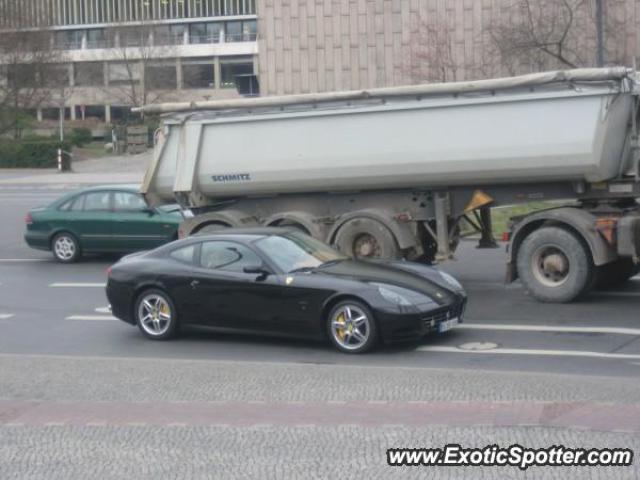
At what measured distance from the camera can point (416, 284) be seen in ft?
38.9

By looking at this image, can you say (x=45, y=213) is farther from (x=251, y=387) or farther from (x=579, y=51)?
(x=579, y=51)

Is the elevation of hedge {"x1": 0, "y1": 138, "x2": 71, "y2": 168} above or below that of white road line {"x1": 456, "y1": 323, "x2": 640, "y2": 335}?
above

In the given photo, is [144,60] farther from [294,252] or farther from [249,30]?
[294,252]

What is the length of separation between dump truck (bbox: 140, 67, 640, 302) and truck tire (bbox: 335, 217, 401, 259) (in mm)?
21

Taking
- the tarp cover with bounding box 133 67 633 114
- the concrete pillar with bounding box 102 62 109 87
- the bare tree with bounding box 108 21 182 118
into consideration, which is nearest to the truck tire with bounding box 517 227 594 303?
the tarp cover with bounding box 133 67 633 114

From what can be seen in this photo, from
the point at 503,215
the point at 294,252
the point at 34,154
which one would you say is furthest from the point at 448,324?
the point at 34,154

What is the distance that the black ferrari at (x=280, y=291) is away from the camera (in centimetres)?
1155

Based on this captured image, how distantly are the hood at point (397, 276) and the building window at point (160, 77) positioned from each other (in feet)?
209

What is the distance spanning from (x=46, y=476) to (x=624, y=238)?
29.6ft

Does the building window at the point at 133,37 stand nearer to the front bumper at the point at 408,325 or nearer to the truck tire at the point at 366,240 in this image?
the truck tire at the point at 366,240

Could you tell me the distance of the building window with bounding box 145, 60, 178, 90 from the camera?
74.4 m

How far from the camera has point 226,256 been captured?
41.7 ft

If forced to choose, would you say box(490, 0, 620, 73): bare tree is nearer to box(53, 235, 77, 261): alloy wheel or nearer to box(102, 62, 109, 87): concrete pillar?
box(53, 235, 77, 261): alloy wheel

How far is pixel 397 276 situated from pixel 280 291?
1272 millimetres
